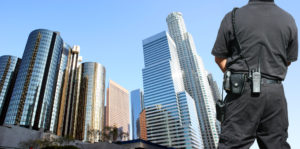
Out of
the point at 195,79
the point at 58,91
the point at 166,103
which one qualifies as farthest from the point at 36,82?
the point at 195,79

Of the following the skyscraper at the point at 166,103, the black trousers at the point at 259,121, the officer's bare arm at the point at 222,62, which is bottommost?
the black trousers at the point at 259,121

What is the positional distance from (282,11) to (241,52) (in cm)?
72

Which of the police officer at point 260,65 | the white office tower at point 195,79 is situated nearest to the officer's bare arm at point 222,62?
the police officer at point 260,65

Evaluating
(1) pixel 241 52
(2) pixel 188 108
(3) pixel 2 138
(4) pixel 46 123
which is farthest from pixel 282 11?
(2) pixel 188 108

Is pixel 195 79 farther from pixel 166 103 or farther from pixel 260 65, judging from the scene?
pixel 260 65

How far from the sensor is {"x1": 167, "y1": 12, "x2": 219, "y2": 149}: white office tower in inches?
5851

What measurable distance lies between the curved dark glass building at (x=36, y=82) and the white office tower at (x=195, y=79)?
106 metres

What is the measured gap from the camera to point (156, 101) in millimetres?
135250

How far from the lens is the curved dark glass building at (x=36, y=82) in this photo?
75.7 m

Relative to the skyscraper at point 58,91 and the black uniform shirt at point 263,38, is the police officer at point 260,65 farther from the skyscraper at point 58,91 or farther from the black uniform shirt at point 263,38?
the skyscraper at point 58,91

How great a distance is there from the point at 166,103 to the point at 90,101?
52.1 metres

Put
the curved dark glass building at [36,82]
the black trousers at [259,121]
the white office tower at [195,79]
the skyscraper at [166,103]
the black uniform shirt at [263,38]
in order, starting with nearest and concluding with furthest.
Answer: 1. the black trousers at [259,121]
2. the black uniform shirt at [263,38]
3. the curved dark glass building at [36,82]
4. the skyscraper at [166,103]
5. the white office tower at [195,79]

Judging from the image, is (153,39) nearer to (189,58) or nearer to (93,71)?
(189,58)

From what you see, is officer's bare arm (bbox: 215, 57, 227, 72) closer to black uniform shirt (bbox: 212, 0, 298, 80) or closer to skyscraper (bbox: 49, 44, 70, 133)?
black uniform shirt (bbox: 212, 0, 298, 80)
